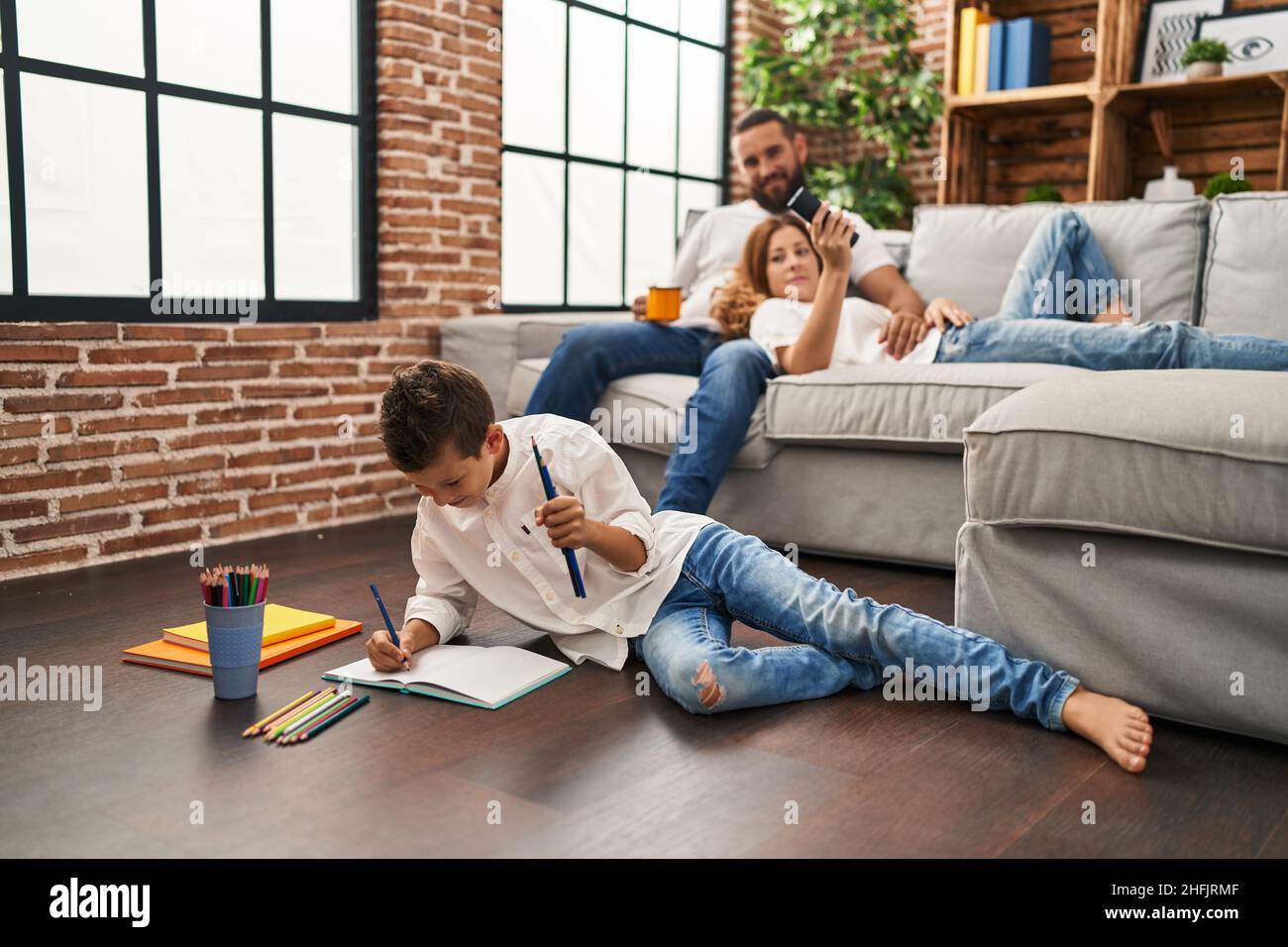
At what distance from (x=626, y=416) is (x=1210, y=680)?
1731mm

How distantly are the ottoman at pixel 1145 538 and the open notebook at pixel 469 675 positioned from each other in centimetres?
74

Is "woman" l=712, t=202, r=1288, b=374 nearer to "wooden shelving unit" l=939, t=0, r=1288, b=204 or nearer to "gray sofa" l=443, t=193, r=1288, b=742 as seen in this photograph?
"gray sofa" l=443, t=193, r=1288, b=742

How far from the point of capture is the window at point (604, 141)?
166 inches

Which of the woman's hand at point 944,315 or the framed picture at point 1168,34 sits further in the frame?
the framed picture at point 1168,34

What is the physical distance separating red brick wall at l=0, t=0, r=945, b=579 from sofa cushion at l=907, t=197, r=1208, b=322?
1.53 meters

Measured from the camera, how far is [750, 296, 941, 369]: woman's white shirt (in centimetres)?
292

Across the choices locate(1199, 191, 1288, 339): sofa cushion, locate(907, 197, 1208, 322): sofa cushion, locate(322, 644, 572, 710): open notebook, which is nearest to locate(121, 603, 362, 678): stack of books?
locate(322, 644, 572, 710): open notebook

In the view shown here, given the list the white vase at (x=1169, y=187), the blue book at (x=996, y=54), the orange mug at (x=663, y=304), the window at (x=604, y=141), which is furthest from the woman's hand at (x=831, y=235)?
the blue book at (x=996, y=54)

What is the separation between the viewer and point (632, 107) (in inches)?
187

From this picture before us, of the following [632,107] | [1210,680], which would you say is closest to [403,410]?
[1210,680]

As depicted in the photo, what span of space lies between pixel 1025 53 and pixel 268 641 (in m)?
3.89

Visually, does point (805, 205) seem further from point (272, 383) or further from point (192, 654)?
point (192, 654)

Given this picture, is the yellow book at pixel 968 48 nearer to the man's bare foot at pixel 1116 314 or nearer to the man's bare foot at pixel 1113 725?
the man's bare foot at pixel 1116 314
